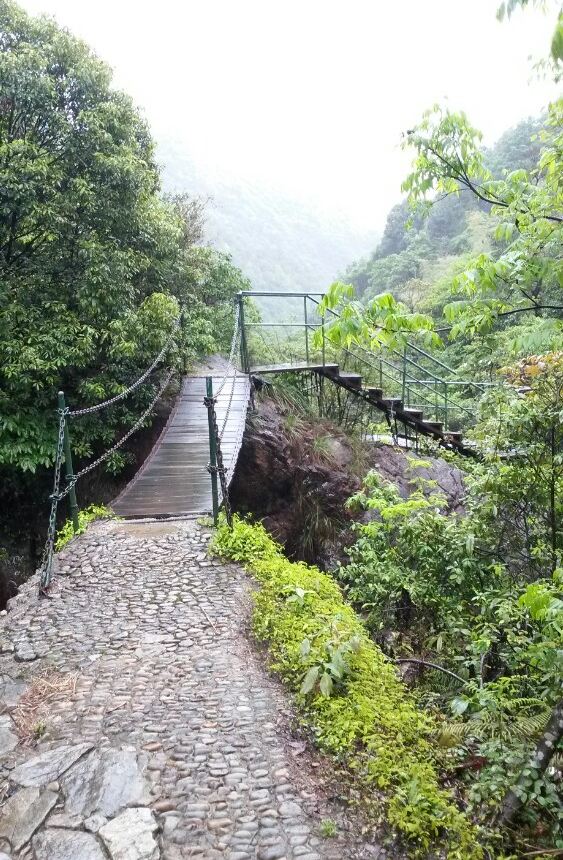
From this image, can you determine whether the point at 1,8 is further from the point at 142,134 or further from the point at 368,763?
the point at 368,763

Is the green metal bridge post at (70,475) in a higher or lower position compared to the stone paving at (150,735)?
higher

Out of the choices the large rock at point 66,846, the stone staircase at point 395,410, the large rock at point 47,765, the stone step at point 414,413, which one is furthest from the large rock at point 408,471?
the large rock at point 66,846

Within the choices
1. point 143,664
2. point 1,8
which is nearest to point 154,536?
point 143,664

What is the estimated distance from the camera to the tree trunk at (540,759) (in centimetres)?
208

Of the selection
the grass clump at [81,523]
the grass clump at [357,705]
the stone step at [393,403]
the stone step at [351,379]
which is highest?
the stone step at [351,379]

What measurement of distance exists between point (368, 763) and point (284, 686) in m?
0.81

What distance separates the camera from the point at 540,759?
212 cm

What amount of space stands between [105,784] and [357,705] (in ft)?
4.06

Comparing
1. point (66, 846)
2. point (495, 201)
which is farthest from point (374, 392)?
point (66, 846)

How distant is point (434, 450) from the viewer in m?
8.85

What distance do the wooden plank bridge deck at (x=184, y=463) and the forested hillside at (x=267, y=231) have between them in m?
27.0

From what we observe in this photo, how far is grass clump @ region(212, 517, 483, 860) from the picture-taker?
7.11ft

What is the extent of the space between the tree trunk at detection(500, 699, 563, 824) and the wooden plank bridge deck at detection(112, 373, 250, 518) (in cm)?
407

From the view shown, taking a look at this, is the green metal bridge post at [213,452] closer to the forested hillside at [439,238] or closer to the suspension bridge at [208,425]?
the suspension bridge at [208,425]
